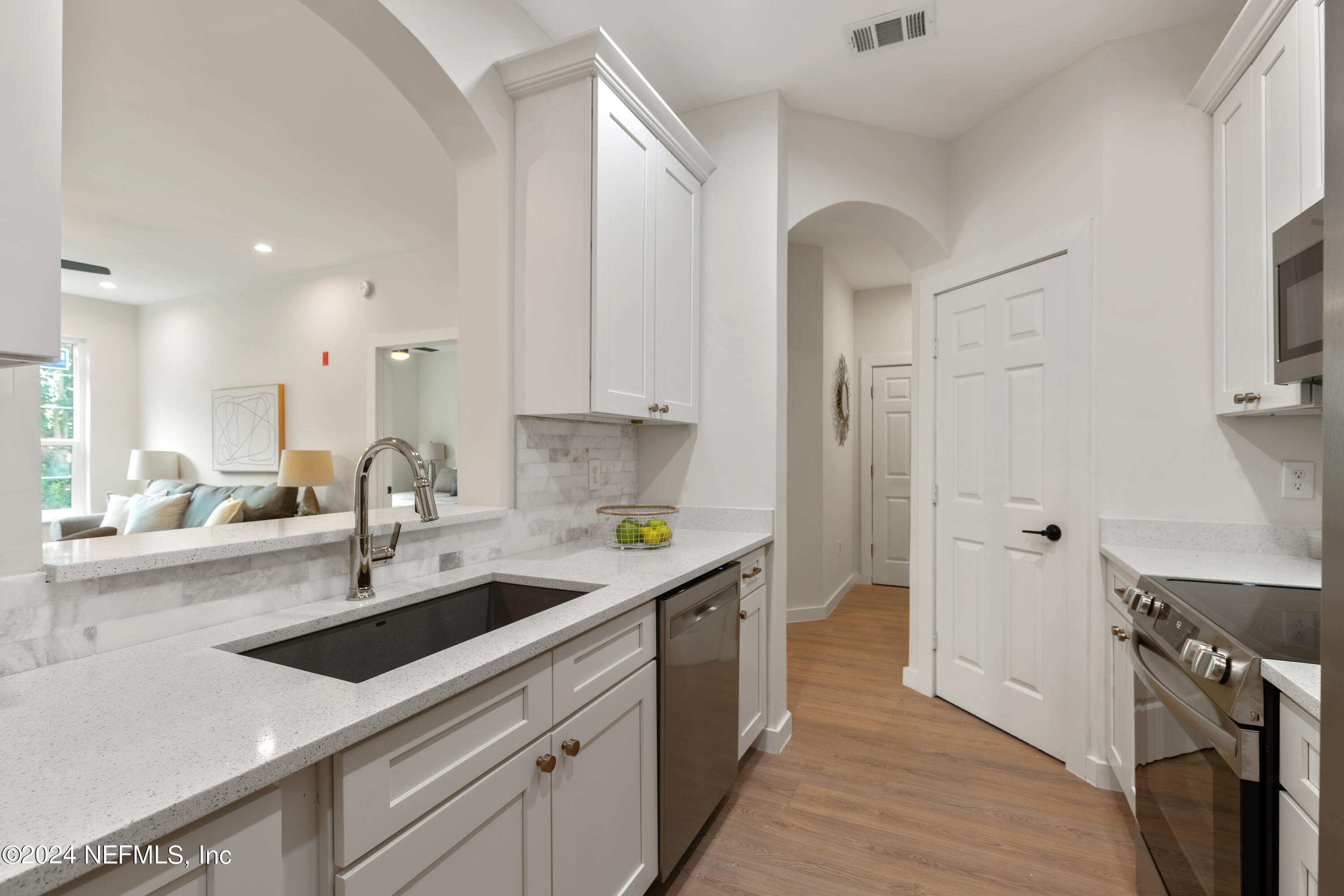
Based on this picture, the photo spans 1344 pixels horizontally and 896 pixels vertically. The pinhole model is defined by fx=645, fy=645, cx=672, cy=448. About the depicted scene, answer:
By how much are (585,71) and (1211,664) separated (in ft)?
7.08

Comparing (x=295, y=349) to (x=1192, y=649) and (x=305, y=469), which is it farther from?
(x=1192, y=649)

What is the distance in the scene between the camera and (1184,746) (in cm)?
137

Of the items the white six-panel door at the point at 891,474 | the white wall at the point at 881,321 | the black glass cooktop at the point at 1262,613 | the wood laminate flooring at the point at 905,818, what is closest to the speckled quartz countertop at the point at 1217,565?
the black glass cooktop at the point at 1262,613

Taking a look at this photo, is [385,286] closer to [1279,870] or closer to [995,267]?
[995,267]

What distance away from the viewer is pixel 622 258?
2141mm

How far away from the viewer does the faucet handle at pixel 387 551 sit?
58.8 inches

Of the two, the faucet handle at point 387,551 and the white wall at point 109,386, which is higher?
the white wall at point 109,386

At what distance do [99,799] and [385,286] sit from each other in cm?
472

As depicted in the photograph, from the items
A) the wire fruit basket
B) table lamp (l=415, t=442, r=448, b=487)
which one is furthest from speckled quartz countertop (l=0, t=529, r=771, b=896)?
table lamp (l=415, t=442, r=448, b=487)

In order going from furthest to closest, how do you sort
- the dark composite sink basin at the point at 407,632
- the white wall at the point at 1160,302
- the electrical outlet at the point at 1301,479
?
the white wall at the point at 1160,302, the electrical outlet at the point at 1301,479, the dark composite sink basin at the point at 407,632


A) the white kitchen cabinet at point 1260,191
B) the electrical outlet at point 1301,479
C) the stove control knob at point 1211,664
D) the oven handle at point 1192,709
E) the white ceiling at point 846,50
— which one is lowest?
the oven handle at point 1192,709

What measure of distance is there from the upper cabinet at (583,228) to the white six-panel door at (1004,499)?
1512 millimetres

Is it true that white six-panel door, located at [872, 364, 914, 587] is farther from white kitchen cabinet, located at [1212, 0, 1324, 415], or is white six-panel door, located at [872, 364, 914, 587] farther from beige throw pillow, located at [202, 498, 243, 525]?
beige throw pillow, located at [202, 498, 243, 525]

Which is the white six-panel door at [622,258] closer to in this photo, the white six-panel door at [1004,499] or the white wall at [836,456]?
the white six-panel door at [1004,499]
